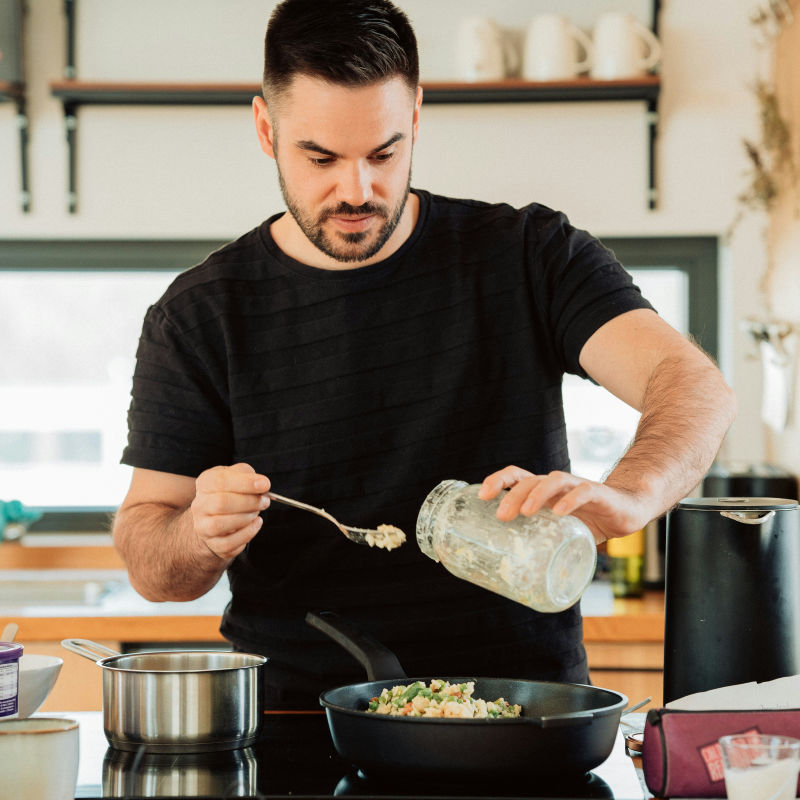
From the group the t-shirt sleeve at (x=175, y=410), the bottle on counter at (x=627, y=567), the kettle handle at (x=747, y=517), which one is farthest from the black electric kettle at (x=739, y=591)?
the bottle on counter at (x=627, y=567)

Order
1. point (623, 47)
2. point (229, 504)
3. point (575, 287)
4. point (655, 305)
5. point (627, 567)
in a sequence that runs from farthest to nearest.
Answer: point (655, 305), point (623, 47), point (627, 567), point (575, 287), point (229, 504)

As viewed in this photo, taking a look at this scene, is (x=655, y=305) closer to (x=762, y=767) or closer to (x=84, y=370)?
(x=84, y=370)

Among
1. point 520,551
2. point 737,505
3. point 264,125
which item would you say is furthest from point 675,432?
point 264,125

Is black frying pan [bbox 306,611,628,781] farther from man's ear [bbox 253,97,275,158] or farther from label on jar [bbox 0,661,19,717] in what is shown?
man's ear [bbox 253,97,275,158]

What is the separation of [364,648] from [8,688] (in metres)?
0.38

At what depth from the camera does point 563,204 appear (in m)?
3.11

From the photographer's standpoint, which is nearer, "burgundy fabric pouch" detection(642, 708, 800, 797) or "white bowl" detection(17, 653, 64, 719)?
"burgundy fabric pouch" detection(642, 708, 800, 797)

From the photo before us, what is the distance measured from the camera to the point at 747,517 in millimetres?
1247

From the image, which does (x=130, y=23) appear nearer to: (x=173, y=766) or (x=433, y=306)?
(x=433, y=306)

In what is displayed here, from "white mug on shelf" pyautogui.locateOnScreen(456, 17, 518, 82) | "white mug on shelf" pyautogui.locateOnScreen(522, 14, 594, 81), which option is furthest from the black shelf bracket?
"white mug on shelf" pyautogui.locateOnScreen(522, 14, 594, 81)

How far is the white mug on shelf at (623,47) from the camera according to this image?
2932 millimetres

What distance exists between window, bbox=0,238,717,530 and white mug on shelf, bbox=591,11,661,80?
48cm

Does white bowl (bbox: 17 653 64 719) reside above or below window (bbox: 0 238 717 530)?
below

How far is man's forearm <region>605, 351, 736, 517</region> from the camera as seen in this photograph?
1206mm
